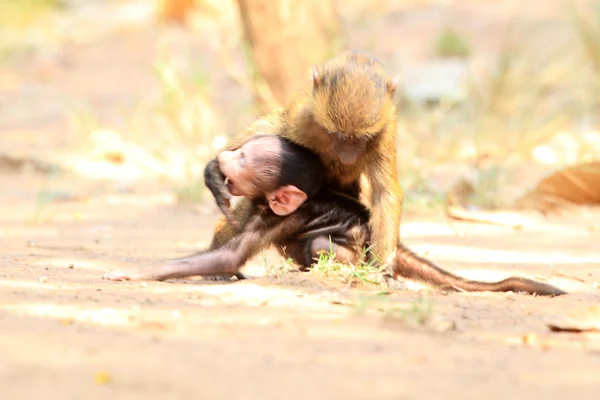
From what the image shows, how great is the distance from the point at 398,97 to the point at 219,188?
610 centimetres

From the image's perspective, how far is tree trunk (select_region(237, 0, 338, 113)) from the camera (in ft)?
31.1

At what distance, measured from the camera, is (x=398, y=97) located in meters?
11.2

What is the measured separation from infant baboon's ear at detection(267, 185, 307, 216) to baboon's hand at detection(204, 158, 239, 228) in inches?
13.1

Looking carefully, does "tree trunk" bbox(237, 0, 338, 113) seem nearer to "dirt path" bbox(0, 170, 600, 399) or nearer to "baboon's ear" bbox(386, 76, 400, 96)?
"baboon's ear" bbox(386, 76, 400, 96)

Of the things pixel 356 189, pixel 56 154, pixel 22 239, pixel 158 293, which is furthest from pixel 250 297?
pixel 56 154

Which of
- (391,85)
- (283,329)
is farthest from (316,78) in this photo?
(283,329)

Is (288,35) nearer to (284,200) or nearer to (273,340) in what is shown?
(284,200)

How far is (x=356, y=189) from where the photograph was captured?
552cm

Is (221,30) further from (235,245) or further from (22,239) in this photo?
(235,245)

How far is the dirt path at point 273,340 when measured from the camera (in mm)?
2797

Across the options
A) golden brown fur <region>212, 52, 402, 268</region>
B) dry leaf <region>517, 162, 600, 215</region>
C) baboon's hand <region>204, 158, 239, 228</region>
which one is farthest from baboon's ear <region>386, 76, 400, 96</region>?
dry leaf <region>517, 162, 600, 215</region>

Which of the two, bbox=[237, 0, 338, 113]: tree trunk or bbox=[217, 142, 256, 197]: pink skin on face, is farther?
bbox=[237, 0, 338, 113]: tree trunk

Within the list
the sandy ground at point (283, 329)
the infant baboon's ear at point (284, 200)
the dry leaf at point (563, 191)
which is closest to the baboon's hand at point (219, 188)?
the infant baboon's ear at point (284, 200)

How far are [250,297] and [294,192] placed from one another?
1071 millimetres
